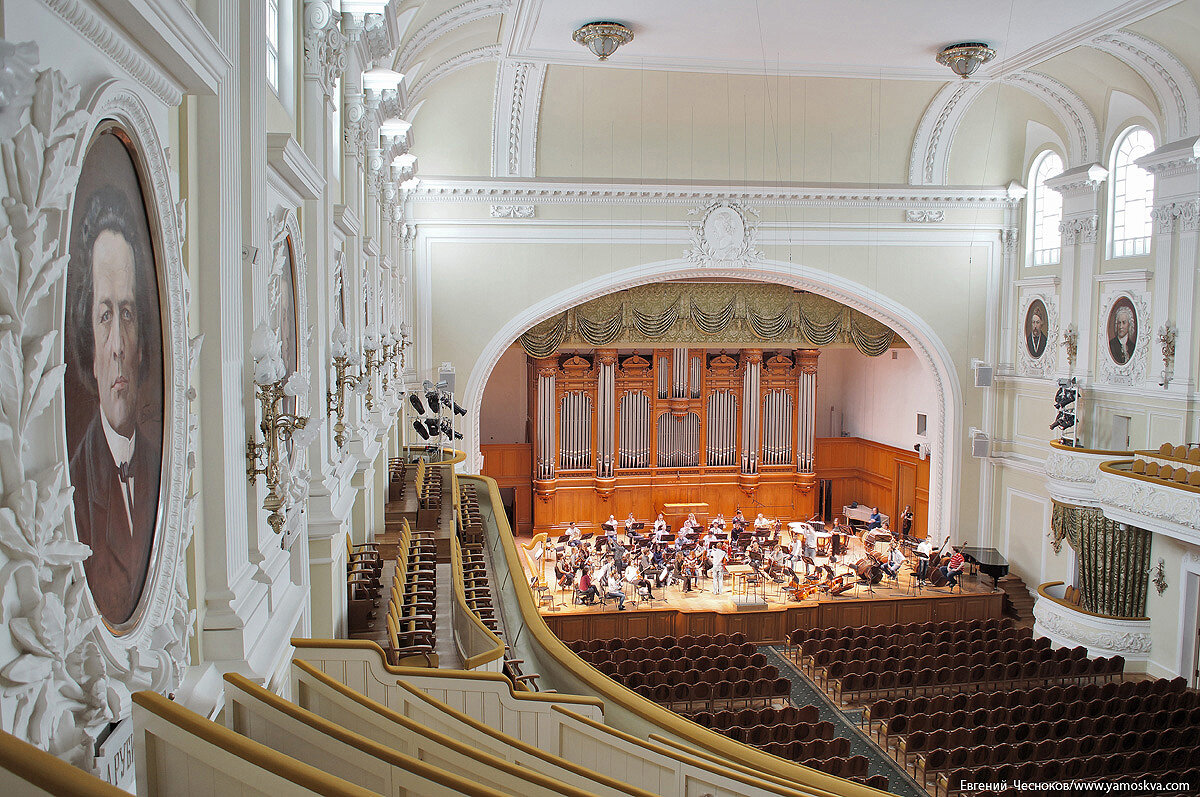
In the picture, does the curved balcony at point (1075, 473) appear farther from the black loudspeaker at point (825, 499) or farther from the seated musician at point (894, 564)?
the black loudspeaker at point (825, 499)

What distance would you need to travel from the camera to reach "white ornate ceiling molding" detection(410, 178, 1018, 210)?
51.7ft

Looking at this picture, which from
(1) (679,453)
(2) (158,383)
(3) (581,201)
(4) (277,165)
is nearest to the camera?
(2) (158,383)

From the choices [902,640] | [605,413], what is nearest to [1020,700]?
[902,640]

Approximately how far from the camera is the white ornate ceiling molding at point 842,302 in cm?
1636

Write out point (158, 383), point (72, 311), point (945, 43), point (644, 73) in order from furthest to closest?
point (644, 73)
point (945, 43)
point (158, 383)
point (72, 311)

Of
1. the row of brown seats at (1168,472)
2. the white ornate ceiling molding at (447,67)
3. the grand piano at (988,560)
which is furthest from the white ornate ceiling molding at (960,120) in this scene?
the white ornate ceiling molding at (447,67)

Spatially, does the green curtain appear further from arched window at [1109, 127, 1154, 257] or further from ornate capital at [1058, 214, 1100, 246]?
ornate capital at [1058, 214, 1100, 246]

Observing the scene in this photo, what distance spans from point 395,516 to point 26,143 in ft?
29.0

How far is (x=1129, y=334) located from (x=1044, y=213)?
11.8ft

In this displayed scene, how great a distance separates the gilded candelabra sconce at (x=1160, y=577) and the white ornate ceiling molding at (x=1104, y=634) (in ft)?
1.78

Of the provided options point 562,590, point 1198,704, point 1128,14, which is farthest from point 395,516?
point 1128,14

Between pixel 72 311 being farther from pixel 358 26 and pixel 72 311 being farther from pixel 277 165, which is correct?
pixel 358 26

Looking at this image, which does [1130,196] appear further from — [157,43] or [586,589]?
[157,43]

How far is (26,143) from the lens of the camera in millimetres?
1594
